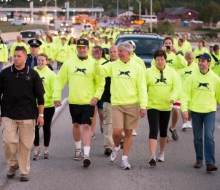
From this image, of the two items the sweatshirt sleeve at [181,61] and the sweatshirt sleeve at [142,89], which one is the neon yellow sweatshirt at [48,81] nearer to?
the sweatshirt sleeve at [142,89]

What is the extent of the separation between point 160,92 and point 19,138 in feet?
8.20

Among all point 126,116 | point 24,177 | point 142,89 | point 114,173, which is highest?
point 142,89

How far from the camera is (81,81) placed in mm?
9766

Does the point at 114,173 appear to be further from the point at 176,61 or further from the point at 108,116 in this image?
the point at 176,61

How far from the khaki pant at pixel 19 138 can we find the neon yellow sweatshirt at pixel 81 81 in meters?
1.33

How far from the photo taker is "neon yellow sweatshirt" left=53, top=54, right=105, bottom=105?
9.76 m

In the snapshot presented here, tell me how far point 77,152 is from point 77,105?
0.81 m

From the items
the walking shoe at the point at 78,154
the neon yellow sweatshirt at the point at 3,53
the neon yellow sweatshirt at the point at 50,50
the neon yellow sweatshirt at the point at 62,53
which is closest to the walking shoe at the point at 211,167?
the walking shoe at the point at 78,154

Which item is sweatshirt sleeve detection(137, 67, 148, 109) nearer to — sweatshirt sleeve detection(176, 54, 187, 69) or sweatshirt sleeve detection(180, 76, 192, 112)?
sweatshirt sleeve detection(180, 76, 192, 112)

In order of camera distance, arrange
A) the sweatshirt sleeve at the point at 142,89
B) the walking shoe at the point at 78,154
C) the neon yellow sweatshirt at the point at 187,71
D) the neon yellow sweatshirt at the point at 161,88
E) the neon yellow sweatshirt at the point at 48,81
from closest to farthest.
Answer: the sweatshirt sleeve at the point at 142,89 < the neon yellow sweatshirt at the point at 161,88 < the walking shoe at the point at 78,154 < the neon yellow sweatshirt at the point at 48,81 < the neon yellow sweatshirt at the point at 187,71

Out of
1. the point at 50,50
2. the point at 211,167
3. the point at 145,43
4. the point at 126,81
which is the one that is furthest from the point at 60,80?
the point at 50,50

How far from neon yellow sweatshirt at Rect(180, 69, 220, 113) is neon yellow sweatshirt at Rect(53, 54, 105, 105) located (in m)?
1.38

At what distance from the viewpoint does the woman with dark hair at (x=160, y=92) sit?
9.77 metres

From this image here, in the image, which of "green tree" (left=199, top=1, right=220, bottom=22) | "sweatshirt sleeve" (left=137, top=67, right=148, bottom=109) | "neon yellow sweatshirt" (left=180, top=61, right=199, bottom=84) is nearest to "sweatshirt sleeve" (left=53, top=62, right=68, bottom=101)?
"sweatshirt sleeve" (left=137, top=67, right=148, bottom=109)
